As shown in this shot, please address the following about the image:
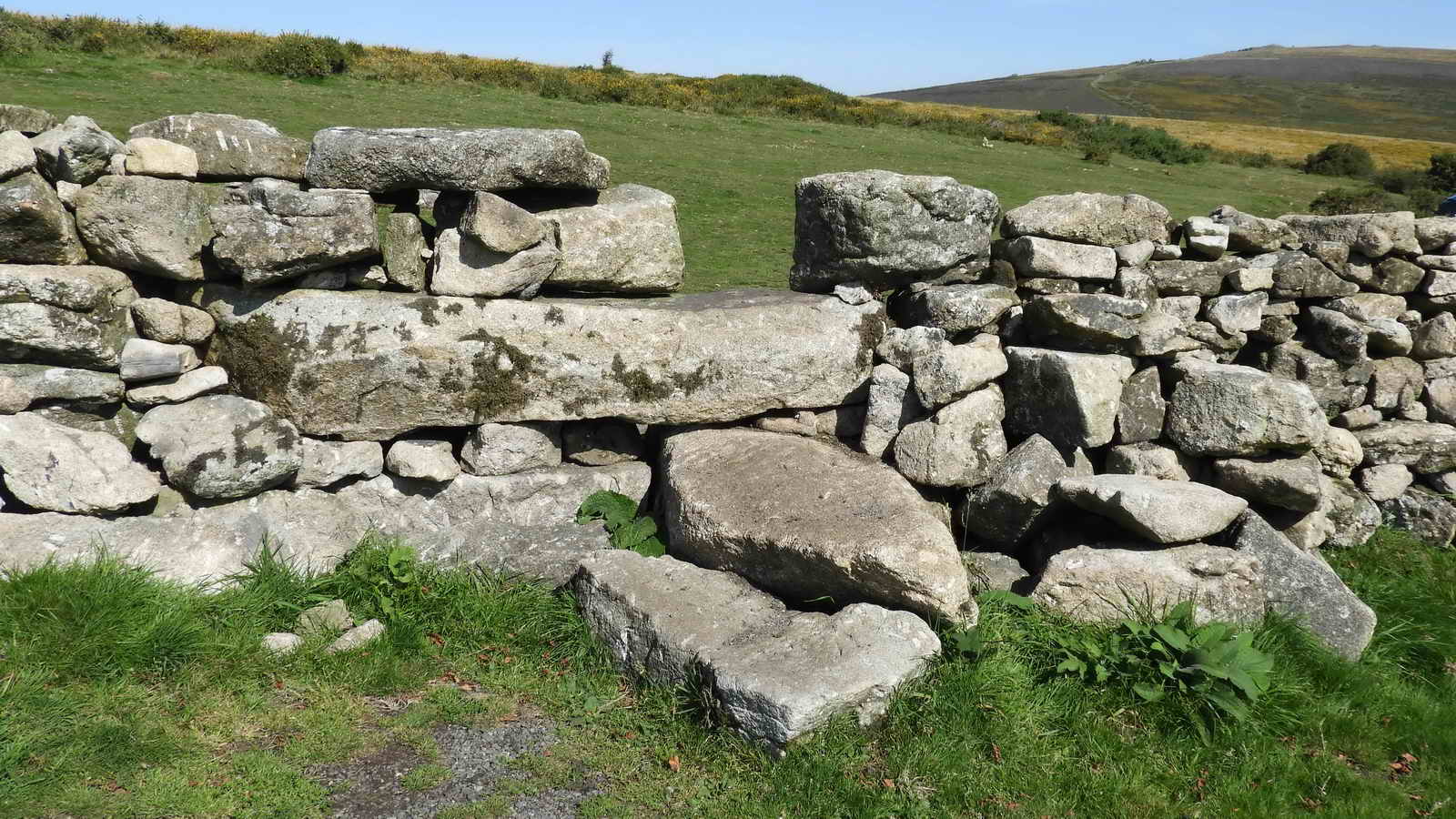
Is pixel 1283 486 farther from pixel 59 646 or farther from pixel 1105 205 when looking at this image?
pixel 59 646

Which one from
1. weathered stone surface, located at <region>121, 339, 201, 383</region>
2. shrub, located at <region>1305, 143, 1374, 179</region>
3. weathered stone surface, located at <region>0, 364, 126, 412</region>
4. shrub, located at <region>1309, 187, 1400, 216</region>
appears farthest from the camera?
shrub, located at <region>1305, 143, 1374, 179</region>

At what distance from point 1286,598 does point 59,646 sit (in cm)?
660

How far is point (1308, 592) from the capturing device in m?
5.57

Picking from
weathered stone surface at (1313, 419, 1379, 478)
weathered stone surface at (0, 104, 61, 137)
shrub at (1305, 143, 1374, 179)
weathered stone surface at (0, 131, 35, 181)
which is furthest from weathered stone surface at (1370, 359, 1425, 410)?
shrub at (1305, 143, 1374, 179)

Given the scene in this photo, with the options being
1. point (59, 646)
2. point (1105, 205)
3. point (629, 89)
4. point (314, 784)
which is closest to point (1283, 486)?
point (1105, 205)

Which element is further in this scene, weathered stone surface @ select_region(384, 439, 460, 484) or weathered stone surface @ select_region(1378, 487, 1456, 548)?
weathered stone surface @ select_region(1378, 487, 1456, 548)

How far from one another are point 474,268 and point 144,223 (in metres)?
1.81

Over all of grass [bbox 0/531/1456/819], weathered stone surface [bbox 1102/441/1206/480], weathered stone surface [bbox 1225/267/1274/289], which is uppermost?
weathered stone surface [bbox 1225/267/1274/289]

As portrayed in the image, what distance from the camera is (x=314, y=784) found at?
3.98m

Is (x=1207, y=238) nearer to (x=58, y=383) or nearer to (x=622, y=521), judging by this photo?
(x=622, y=521)

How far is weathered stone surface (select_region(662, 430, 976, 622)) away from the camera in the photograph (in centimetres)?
496

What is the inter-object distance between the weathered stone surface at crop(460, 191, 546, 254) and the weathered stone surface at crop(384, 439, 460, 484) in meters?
1.33

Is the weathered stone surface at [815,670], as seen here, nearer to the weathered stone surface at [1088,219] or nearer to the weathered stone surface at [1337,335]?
the weathered stone surface at [1088,219]

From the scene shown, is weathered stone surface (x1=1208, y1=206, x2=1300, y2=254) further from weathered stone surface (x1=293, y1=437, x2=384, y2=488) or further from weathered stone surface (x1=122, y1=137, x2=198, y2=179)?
weathered stone surface (x1=122, y1=137, x2=198, y2=179)
